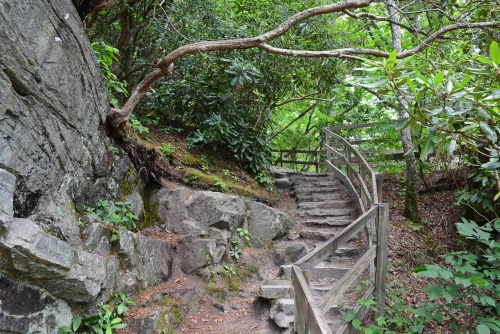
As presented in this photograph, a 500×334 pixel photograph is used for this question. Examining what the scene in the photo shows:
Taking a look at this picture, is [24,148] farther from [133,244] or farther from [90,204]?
[133,244]

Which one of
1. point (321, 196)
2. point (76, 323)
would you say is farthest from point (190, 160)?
point (76, 323)

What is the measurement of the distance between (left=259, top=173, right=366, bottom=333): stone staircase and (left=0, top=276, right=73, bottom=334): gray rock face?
8.24 feet

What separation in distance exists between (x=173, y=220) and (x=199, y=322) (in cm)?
181

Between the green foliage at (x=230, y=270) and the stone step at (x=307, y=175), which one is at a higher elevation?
the stone step at (x=307, y=175)

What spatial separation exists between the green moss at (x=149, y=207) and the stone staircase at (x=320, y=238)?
2167 mm

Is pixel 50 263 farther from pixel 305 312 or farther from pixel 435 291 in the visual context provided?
pixel 435 291

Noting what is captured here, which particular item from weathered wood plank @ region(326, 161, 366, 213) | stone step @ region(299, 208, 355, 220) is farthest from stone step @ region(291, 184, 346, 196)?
stone step @ region(299, 208, 355, 220)

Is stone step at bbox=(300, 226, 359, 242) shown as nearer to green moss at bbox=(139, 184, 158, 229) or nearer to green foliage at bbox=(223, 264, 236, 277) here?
green foliage at bbox=(223, 264, 236, 277)

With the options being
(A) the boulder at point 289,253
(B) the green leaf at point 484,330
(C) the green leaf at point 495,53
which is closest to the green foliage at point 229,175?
(A) the boulder at point 289,253

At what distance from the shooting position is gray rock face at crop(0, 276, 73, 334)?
297cm

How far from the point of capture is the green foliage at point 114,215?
14.0 feet

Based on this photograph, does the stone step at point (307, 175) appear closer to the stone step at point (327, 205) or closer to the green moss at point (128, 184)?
the stone step at point (327, 205)

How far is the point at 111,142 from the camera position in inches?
203


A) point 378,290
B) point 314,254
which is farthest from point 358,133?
point 314,254
